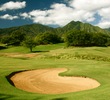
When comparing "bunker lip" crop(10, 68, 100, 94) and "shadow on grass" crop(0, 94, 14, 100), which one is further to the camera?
"bunker lip" crop(10, 68, 100, 94)

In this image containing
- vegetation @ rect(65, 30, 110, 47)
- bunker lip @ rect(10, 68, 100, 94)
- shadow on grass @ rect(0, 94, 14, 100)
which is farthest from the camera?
vegetation @ rect(65, 30, 110, 47)

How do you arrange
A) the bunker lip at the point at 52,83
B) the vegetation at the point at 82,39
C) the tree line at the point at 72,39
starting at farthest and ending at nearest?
the vegetation at the point at 82,39 < the tree line at the point at 72,39 < the bunker lip at the point at 52,83

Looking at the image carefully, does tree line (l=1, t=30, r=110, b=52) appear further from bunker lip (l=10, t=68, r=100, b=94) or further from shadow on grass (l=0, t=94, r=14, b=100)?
shadow on grass (l=0, t=94, r=14, b=100)

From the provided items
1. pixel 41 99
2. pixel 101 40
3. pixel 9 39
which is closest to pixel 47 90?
pixel 41 99

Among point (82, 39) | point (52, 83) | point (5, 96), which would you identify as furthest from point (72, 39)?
point (5, 96)

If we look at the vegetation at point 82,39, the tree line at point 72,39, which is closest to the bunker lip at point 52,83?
the tree line at point 72,39

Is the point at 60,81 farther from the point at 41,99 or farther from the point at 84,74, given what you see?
the point at 41,99

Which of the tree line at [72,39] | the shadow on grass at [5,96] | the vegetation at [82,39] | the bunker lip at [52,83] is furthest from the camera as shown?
the vegetation at [82,39]

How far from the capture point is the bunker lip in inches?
957

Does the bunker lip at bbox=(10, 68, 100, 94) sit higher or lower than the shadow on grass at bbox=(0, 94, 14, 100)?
lower

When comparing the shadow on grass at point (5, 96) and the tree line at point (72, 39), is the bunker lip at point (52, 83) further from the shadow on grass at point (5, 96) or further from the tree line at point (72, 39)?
the tree line at point (72, 39)

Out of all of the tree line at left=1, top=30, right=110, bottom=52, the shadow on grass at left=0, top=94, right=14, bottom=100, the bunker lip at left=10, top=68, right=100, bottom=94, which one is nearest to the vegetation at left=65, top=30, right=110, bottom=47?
the tree line at left=1, top=30, right=110, bottom=52

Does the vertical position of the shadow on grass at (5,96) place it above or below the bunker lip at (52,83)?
above

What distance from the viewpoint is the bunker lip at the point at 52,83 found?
24312 millimetres
